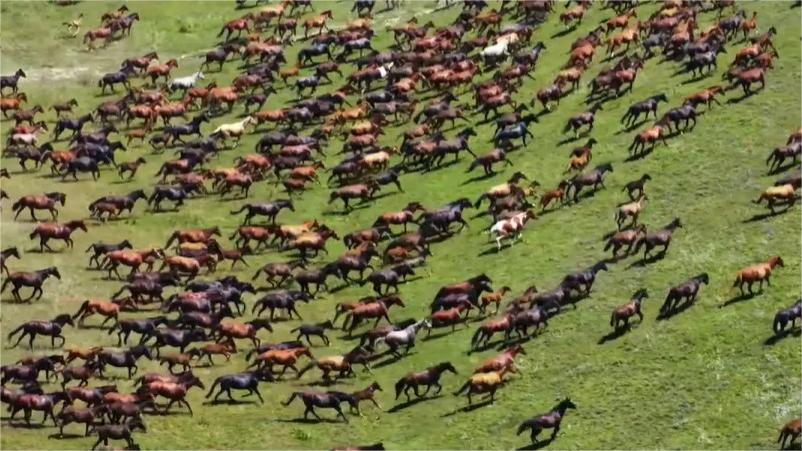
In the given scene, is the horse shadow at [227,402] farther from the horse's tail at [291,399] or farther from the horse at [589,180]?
the horse at [589,180]

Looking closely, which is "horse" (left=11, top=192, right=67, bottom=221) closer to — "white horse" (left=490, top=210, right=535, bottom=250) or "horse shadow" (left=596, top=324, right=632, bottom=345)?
"white horse" (left=490, top=210, right=535, bottom=250)

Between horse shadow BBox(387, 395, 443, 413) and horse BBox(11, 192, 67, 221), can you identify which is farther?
horse BBox(11, 192, 67, 221)

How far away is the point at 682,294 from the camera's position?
39000 millimetres

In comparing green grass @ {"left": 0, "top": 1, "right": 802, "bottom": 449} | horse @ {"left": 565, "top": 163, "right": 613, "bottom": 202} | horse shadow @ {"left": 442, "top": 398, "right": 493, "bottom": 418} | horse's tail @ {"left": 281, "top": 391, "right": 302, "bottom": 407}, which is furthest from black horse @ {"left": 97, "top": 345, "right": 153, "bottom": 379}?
horse @ {"left": 565, "top": 163, "right": 613, "bottom": 202}

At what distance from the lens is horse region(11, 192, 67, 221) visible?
A: 164ft

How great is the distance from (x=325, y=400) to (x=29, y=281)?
12171 millimetres

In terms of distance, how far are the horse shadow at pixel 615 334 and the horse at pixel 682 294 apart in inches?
47.8

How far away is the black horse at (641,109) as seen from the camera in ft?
177

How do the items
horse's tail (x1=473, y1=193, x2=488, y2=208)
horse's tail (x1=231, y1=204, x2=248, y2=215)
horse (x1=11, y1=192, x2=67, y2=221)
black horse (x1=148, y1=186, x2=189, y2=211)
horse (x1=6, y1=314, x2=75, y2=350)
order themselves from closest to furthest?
horse (x1=6, y1=314, x2=75, y2=350)
horse's tail (x1=473, y1=193, x2=488, y2=208)
horse (x1=11, y1=192, x2=67, y2=221)
horse's tail (x1=231, y1=204, x2=248, y2=215)
black horse (x1=148, y1=186, x2=189, y2=211)

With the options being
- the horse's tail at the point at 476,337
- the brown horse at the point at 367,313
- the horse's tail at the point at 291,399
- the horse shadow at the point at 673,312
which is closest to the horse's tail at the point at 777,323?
the horse shadow at the point at 673,312

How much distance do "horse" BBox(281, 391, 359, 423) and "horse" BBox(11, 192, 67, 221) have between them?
17.6 metres

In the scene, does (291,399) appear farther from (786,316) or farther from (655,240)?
(786,316)

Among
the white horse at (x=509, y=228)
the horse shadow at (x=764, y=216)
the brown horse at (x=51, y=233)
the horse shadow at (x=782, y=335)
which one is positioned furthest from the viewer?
the brown horse at (x=51, y=233)

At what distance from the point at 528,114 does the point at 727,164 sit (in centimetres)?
1102
